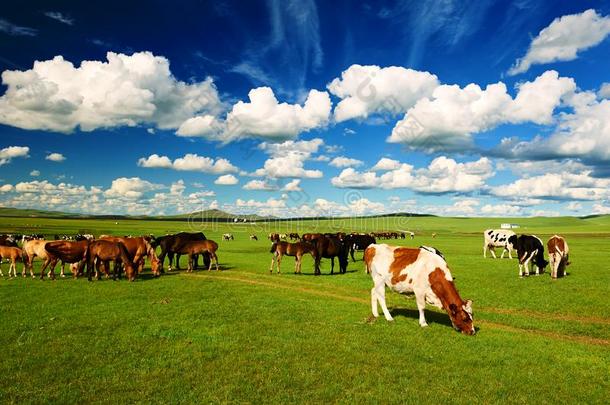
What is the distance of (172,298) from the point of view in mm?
17922

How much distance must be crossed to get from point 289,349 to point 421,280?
17.6ft

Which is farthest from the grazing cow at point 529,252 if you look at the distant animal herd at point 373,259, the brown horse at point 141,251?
the brown horse at point 141,251

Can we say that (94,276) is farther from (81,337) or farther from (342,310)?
(342,310)

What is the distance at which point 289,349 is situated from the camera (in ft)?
34.2

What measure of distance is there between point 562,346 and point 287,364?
26.8 ft

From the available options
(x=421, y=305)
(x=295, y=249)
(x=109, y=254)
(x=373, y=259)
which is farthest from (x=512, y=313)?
(x=109, y=254)

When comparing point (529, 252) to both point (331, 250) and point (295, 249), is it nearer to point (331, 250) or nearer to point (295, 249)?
point (331, 250)

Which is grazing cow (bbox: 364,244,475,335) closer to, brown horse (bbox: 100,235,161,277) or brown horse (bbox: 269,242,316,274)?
brown horse (bbox: 269,242,316,274)

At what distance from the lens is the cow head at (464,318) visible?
12328 millimetres

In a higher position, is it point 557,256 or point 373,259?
point 373,259

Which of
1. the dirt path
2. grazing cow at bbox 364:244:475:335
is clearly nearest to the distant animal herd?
grazing cow at bbox 364:244:475:335

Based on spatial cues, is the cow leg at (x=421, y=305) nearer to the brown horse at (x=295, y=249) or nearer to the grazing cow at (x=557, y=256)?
the grazing cow at (x=557, y=256)

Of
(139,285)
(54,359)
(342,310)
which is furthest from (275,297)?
(54,359)

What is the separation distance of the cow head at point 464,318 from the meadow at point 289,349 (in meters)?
0.35
